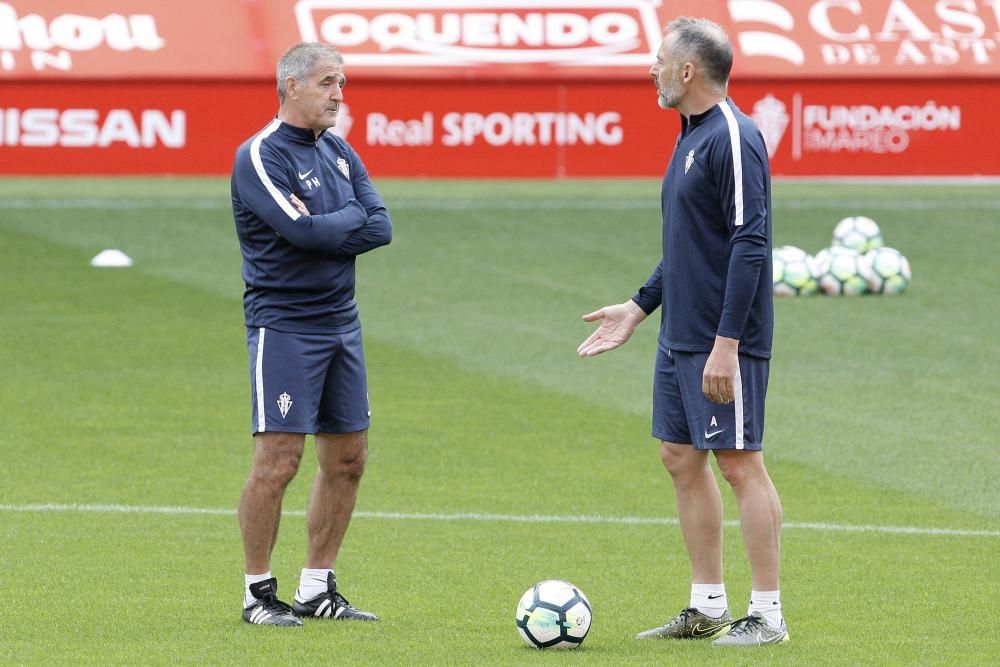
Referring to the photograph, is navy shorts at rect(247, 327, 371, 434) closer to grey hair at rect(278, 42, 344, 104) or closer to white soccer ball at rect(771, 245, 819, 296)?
grey hair at rect(278, 42, 344, 104)

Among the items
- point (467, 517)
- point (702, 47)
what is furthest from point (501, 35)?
point (702, 47)

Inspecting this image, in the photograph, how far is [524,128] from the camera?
27.9m

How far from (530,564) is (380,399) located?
475 cm

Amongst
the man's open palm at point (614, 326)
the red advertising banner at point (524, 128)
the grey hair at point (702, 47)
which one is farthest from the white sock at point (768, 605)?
the red advertising banner at point (524, 128)

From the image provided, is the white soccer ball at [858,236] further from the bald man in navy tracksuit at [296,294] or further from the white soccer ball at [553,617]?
the white soccer ball at [553,617]

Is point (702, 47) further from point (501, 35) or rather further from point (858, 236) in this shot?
point (501, 35)

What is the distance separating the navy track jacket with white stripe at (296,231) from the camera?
686cm

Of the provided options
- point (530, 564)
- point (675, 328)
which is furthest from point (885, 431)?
point (675, 328)

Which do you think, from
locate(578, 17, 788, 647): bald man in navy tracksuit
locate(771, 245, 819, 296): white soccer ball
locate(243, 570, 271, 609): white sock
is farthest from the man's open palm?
locate(771, 245, 819, 296): white soccer ball

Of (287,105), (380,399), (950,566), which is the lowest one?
(950,566)

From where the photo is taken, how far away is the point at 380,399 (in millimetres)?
12789

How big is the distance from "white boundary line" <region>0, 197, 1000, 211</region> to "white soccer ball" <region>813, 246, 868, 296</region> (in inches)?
257

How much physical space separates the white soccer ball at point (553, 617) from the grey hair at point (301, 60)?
2041 mm

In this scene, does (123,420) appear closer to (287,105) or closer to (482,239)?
(287,105)
